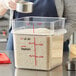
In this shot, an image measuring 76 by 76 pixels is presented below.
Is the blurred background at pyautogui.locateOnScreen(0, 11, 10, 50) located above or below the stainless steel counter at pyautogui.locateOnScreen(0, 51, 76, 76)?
below

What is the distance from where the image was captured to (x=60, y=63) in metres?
1.21

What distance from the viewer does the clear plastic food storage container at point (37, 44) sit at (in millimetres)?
1102

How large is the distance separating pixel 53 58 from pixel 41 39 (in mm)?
96

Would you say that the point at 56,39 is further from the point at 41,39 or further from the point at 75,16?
the point at 75,16

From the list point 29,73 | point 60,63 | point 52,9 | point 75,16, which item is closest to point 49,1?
point 52,9

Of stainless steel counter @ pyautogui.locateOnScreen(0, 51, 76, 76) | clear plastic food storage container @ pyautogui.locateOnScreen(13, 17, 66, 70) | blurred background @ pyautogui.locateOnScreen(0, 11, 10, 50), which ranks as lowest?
blurred background @ pyautogui.locateOnScreen(0, 11, 10, 50)

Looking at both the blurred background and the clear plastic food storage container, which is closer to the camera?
the clear plastic food storage container

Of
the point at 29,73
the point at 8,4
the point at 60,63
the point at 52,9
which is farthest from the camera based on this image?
the point at 52,9

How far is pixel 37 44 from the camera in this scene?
1105 mm

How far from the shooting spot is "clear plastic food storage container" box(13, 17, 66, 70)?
3.61 feet

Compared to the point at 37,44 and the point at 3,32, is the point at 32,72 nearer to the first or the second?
the point at 37,44

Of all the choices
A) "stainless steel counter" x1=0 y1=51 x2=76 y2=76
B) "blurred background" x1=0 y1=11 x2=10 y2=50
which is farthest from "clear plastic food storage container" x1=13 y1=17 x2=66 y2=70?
"blurred background" x1=0 y1=11 x2=10 y2=50

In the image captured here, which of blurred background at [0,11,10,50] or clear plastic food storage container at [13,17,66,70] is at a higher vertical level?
clear plastic food storage container at [13,17,66,70]

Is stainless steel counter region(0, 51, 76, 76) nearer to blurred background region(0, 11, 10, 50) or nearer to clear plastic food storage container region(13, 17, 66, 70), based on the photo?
clear plastic food storage container region(13, 17, 66, 70)
